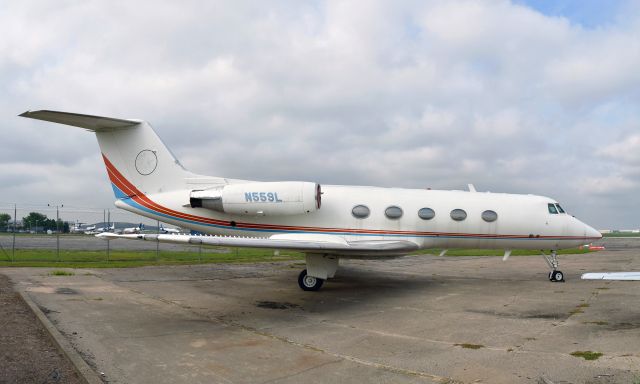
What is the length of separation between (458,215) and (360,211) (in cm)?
304

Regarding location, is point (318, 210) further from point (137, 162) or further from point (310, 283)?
point (137, 162)

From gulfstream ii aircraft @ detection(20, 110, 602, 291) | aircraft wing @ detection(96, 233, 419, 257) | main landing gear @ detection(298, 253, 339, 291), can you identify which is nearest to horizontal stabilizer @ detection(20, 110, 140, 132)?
gulfstream ii aircraft @ detection(20, 110, 602, 291)

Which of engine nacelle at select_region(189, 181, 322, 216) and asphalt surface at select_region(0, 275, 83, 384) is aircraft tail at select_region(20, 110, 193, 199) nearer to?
engine nacelle at select_region(189, 181, 322, 216)

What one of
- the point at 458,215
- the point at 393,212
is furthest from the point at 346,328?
the point at 458,215

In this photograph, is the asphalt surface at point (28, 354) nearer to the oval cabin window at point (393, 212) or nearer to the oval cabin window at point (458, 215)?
the oval cabin window at point (393, 212)

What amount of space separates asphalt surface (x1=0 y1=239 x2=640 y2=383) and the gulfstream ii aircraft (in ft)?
4.67

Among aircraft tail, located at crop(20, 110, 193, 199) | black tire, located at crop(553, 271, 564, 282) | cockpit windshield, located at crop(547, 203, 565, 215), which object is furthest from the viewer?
cockpit windshield, located at crop(547, 203, 565, 215)

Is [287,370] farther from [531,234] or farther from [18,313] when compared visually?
[531,234]

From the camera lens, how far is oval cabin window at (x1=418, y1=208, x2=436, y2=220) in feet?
45.6

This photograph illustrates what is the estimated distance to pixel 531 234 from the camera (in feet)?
47.4

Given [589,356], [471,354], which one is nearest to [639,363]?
[589,356]

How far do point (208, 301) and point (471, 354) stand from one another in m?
6.96

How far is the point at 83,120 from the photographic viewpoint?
12797mm

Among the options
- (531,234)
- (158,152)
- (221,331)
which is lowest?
(221,331)
